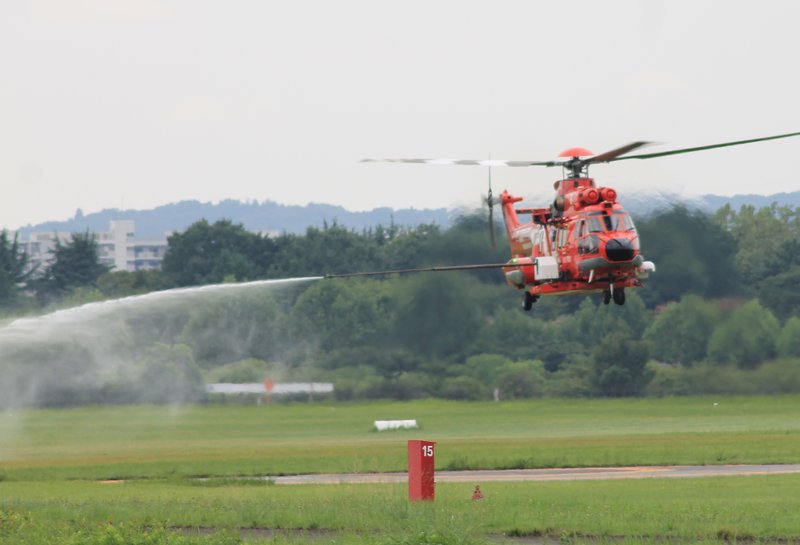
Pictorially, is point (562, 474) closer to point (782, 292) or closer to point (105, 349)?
point (105, 349)

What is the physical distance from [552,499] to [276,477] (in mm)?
15076

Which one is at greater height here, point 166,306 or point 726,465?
point 166,306

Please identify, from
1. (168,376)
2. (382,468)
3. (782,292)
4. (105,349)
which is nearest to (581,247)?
(382,468)

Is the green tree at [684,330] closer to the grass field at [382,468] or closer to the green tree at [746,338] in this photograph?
the green tree at [746,338]

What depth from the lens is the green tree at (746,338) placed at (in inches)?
2653

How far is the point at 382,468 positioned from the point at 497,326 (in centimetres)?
2532

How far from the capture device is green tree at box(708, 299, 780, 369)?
67.4m

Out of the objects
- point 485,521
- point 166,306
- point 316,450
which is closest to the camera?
point 485,521

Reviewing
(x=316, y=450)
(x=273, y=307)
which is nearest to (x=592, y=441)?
(x=316, y=450)

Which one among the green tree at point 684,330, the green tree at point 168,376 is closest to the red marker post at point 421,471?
the green tree at point 168,376

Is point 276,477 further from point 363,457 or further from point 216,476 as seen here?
point 363,457

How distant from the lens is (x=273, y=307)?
77750 mm

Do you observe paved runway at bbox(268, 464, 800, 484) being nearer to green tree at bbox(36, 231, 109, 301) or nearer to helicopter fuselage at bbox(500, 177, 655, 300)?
helicopter fuselage at bbox(500, 177, 655, 300)

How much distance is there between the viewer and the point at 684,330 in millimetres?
70625
